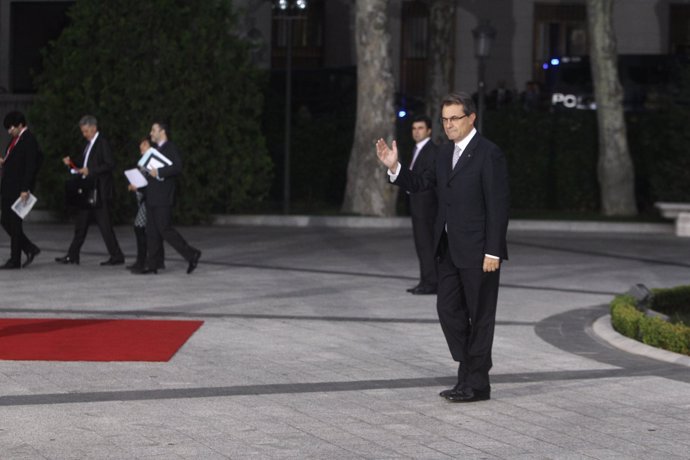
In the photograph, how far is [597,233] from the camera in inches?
1027

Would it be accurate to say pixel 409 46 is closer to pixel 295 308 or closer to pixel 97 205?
pixel 97 205

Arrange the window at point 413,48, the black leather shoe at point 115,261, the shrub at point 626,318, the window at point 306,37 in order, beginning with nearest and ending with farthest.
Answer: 1. the shrub at point 626,318
2. the black leather shoe at point 115,261
3. the window at point 413,48
4. the window at point 306,37

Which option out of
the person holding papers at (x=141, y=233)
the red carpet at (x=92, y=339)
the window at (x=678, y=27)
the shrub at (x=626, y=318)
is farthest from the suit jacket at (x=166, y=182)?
the window at (x=678, y=27)

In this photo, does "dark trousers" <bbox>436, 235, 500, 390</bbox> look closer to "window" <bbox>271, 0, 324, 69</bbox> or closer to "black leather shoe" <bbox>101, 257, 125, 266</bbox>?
"black leather shoe" <bbox>101, 257, 125, 266</bbox>

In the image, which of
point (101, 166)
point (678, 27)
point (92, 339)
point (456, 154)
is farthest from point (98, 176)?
point (678, 27)

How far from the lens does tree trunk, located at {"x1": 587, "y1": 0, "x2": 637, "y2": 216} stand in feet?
94.2

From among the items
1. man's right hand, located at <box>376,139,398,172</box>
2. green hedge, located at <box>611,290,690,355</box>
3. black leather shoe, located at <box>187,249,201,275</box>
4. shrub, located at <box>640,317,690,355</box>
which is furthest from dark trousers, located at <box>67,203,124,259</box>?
man's right hand, located at <box>376,139,398,172</box>

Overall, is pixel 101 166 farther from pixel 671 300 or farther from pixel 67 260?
pixel 671 300

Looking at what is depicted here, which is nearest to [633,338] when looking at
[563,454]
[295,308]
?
[295,308]

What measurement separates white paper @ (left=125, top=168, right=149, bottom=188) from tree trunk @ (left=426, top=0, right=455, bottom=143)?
17347 millimetres

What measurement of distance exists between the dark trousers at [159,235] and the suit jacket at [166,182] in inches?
3.0

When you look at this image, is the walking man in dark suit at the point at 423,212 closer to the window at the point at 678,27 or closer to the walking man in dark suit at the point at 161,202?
the walking man in dark suit at the point at 161,202

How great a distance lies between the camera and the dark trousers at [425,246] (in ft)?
50.3

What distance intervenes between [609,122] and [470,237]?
19.8m
